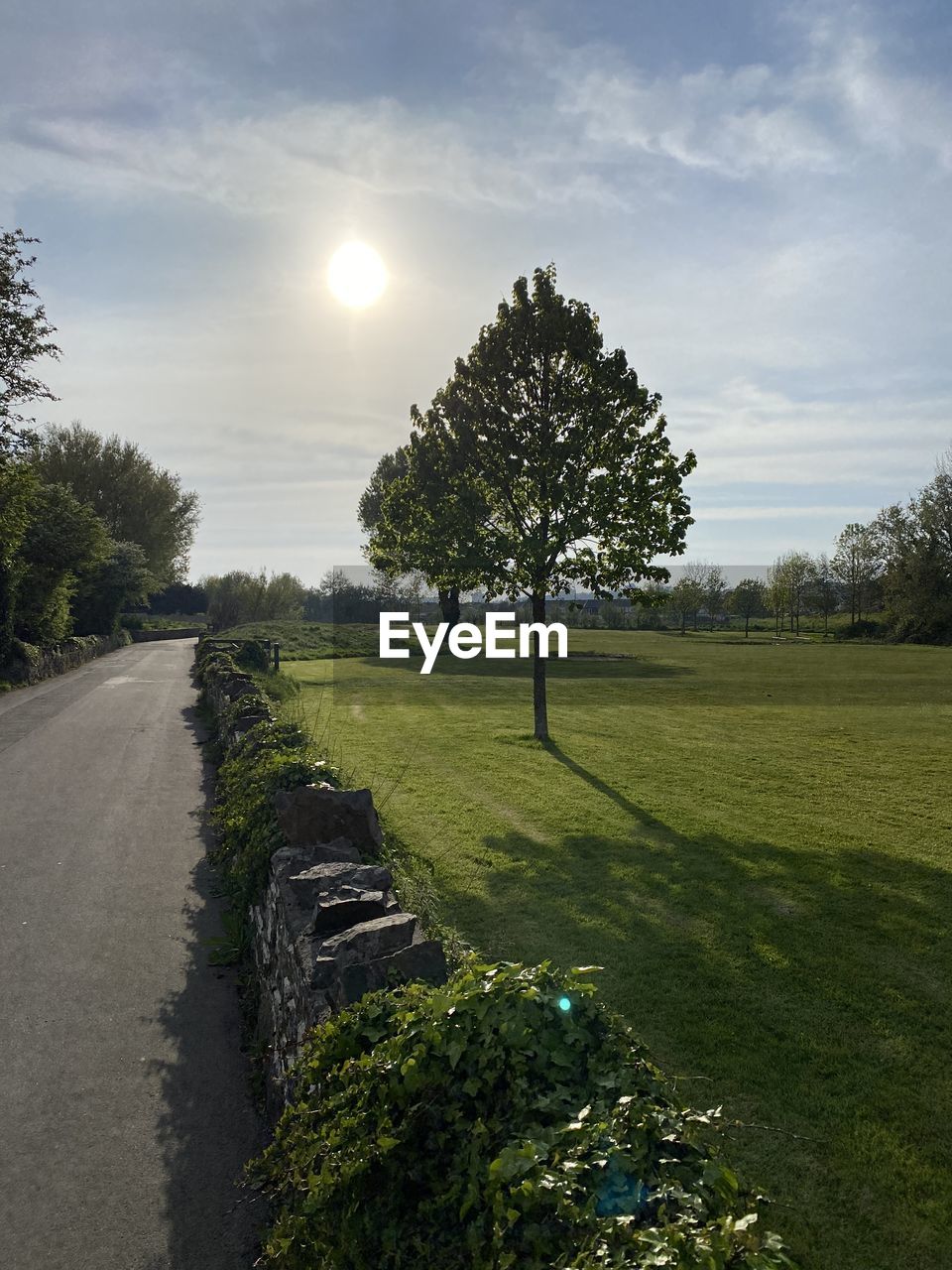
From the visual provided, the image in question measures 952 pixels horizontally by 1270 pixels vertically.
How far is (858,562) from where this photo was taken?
86.1 m

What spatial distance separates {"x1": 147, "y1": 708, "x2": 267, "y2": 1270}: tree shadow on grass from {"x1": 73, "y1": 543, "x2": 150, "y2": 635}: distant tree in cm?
4321

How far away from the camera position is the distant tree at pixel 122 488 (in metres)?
67.1

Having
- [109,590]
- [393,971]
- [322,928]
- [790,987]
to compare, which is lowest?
[790,987]

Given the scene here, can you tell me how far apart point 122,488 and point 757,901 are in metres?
72.0

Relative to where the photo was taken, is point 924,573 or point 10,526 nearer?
point 10,526

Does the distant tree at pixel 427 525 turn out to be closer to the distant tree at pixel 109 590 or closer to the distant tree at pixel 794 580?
the distant tree at pixel 109 590

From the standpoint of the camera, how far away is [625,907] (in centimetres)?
926

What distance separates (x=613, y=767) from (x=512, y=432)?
8045mm

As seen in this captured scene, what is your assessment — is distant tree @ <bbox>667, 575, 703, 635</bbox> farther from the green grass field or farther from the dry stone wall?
the dry stone wall

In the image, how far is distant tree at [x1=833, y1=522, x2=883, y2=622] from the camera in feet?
279

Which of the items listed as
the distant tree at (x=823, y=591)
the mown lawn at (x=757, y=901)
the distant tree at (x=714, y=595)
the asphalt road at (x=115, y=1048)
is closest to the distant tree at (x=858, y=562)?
the distant tree at (x=823, y=591)

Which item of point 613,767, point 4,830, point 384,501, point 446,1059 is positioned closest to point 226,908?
point 4,830

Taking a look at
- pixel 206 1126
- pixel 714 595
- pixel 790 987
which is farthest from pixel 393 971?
pixel 714 595

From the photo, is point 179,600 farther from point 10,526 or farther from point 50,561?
point 10,526
